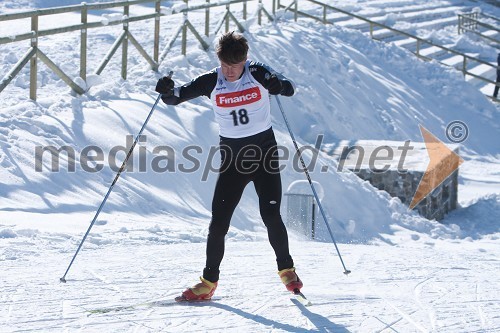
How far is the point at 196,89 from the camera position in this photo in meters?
5.79

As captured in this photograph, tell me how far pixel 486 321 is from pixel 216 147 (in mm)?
7155

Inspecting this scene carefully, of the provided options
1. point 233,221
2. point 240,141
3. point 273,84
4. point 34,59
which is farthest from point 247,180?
point 34,59

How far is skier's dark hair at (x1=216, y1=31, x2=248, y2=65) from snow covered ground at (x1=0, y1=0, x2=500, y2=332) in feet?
4.82

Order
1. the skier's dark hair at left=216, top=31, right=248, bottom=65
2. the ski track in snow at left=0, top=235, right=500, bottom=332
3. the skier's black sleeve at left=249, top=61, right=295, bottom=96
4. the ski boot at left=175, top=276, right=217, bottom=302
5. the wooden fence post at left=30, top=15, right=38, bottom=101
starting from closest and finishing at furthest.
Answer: the ski track in snow at left=0, top=235, right=500, bottom=332 < the skier's dark hair at left=216, top=31, right=248, bottom=65 < the skier's black sleeve at left=249, top=61, right=295, bottom=96 < the ski boot at left=175, top=276, right=217, bottom=302 < the wooden fence post at left=30, top=15, right=38, bottom=101

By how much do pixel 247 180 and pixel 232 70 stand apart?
0.67 m

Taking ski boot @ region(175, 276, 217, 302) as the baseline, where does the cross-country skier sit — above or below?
above

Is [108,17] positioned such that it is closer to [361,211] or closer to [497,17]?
[361,211]

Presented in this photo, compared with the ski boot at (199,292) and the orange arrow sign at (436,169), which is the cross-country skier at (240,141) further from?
the orange arrow sign at (436,169)

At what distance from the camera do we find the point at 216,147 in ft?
40.5

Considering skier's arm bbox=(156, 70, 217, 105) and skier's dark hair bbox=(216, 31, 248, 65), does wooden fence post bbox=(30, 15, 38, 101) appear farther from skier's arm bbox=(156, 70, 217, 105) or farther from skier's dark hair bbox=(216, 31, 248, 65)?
skier's dark hair bbox=(216, 31, 248, 65)

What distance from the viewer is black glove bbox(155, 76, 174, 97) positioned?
19.0 ft

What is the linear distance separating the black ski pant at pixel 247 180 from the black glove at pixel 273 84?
30 cm

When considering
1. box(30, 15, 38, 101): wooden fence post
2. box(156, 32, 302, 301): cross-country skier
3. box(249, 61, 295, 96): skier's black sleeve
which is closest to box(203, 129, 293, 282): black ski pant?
box(156, 32, 302, 301): cross-country skier

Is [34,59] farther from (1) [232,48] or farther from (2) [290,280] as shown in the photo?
(2) [290,280]
